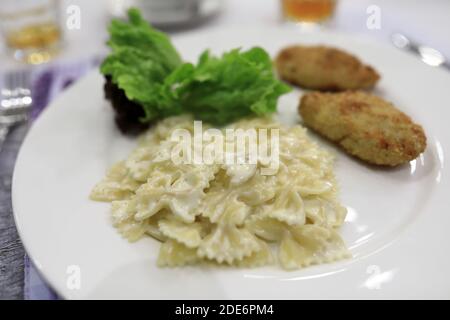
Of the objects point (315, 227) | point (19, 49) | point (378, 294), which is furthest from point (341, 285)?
point (19, 49)

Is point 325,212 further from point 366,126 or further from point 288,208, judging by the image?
point 366,126

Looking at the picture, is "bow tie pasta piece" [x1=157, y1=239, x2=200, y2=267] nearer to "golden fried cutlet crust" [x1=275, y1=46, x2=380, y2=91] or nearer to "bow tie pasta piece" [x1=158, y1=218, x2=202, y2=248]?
"bow tie pasta piece" [x1=158, y1=218, x2=202, y2=248]

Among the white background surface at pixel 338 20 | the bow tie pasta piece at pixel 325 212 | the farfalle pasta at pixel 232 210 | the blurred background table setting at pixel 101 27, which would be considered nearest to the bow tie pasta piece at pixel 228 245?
the farfalle pasta at pixel 232 210

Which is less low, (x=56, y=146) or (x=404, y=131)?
(x=404, y=131)

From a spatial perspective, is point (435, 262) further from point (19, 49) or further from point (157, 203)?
point (19, 49)

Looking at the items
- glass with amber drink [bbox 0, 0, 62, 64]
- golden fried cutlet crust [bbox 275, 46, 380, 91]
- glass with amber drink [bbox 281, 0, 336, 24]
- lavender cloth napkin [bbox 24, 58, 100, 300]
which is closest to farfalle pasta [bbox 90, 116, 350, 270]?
golden fried cutlet crust [bbox 275, 46, 380, 91]
